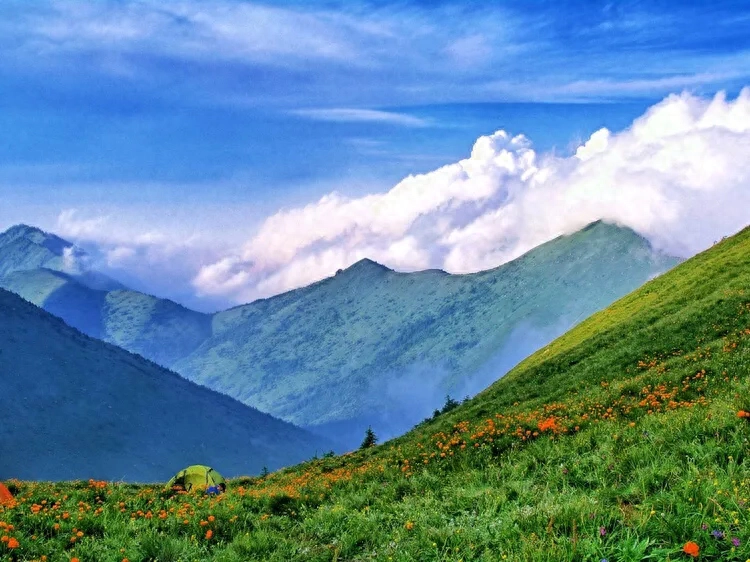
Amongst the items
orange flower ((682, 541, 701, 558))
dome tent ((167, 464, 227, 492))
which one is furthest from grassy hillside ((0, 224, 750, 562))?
dome tent ((167, 464, 227, 492))

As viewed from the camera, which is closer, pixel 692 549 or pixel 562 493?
pixel 692 549

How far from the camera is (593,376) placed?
107ft

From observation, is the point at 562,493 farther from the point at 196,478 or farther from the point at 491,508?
the point at 196,478

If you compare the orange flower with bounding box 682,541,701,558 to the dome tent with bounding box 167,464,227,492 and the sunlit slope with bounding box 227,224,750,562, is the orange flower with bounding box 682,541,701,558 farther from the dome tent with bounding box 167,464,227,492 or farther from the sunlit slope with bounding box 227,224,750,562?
the dome tent with bounding box 167,464,227,492

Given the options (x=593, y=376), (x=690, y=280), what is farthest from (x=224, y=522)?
(x=690, y=280)

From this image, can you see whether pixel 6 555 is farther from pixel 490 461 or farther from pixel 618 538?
pixel 490 461

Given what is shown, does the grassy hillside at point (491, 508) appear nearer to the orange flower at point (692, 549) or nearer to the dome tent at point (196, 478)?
the orange flower at point (692, 549)

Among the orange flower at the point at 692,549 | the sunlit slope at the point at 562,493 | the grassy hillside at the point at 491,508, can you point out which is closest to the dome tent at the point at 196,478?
the grassy hillside at the point at 491,508

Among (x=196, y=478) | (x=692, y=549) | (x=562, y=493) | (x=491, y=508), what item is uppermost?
(x=196, y=478)

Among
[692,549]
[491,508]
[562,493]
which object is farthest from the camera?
[562,493]

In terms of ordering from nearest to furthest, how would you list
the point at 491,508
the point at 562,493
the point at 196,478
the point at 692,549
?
the point at 692,549 < the point at 491,508 < the point at 562,493 < the point at 196,478

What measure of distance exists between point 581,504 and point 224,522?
613 centimetres

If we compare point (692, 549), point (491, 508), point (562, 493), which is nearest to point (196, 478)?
point (491, 508)

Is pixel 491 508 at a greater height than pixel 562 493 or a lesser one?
greater
